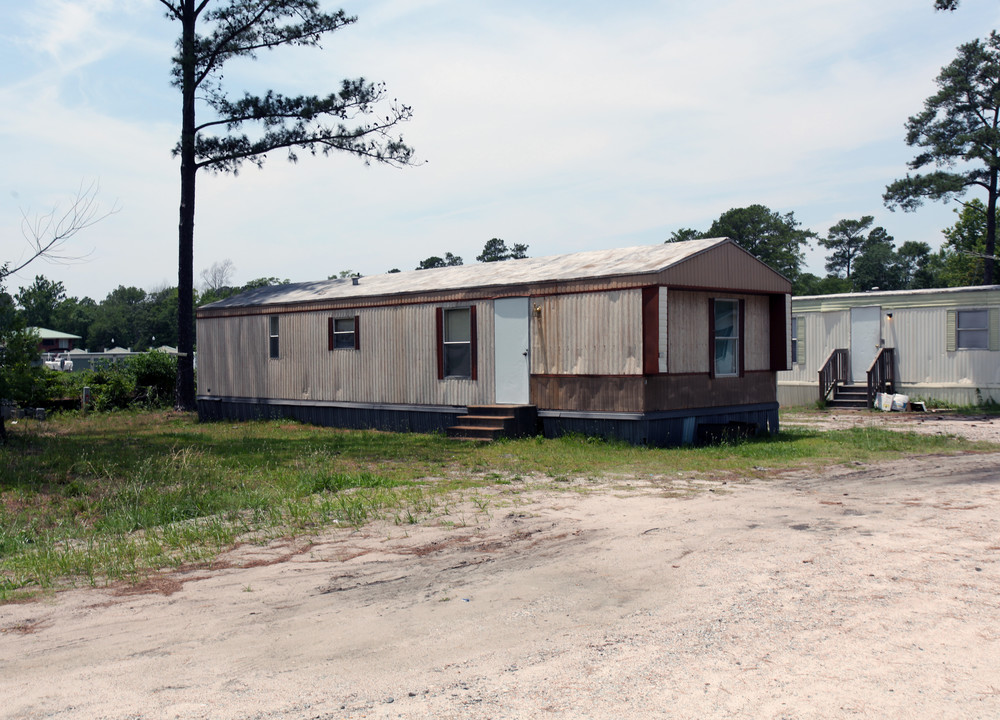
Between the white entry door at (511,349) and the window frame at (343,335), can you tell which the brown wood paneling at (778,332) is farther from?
the window frame at (343,335)

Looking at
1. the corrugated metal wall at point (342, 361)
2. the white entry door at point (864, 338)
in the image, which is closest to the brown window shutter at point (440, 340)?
the corrugated metal wall at point (342, 361)

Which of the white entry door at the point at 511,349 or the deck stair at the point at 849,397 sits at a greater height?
the white entry door at the point at 511,349

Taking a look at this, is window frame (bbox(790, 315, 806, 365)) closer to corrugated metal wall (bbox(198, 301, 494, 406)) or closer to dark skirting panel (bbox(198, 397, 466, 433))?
corrugated metal wall (bbox(198, 301, 494, 406))

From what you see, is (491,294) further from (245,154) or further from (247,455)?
(245,154)

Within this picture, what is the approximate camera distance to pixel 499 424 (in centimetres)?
1471

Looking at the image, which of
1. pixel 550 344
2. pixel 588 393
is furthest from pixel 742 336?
pixel 550 344

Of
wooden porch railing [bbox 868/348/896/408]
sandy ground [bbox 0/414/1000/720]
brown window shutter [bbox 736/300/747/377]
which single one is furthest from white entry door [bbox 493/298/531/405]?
wooden porch railing [bbox 868/348/896/408]

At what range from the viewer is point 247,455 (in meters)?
12.8

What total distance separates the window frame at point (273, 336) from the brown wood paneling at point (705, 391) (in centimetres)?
944

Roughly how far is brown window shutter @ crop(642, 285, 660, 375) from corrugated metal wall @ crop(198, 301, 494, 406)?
10.6ft

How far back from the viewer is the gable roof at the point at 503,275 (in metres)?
14.2

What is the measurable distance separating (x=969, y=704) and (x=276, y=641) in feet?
11.2

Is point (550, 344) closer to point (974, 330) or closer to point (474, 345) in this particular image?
point (474, 345)

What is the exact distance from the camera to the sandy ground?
395cm
